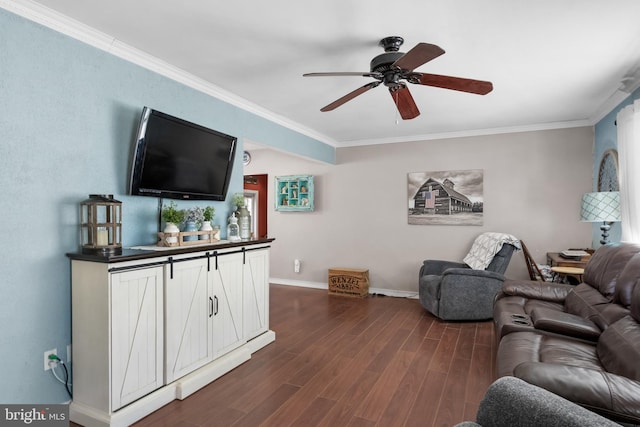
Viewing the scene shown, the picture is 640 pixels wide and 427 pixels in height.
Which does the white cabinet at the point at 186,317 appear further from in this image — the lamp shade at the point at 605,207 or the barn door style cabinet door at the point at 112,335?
the lamp shade at the point at 605,207

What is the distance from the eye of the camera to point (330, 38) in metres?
2.57

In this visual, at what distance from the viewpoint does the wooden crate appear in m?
5.68

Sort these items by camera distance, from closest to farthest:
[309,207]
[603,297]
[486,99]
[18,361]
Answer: [18,361]
[603,297]
[486,99]
[309,207]

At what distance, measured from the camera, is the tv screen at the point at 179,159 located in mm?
2721

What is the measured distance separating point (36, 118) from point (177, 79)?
121 centimetres

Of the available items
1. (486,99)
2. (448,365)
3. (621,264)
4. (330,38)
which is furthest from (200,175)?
(621,264)

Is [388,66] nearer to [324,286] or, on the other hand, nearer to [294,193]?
[294,193]

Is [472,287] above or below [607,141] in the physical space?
below

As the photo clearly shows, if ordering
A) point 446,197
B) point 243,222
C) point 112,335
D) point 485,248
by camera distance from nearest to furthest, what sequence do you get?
point 112,335, point 243,222, point 485,248, point 446,197

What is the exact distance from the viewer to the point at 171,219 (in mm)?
2977

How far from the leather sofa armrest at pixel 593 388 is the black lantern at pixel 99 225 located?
2.41 metres

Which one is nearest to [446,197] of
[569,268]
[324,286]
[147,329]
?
[569,268]

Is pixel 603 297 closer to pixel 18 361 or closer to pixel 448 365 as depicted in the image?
pixel 448 365

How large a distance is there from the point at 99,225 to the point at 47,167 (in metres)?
0.46
